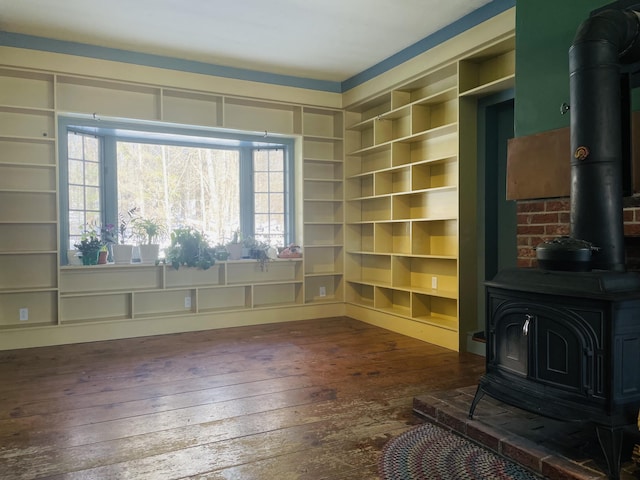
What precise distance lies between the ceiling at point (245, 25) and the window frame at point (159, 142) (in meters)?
0.78

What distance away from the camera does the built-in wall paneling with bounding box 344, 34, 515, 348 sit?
420cm

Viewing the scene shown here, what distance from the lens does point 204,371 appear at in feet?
11.9

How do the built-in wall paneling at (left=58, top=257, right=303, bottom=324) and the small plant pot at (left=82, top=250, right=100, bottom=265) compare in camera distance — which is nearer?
the small plant pot at (left=82, top=250, right=100, bottom=265)

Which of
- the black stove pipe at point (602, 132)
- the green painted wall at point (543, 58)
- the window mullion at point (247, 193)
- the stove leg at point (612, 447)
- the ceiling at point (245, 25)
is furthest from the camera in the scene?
the window mullion at point (247, 193)

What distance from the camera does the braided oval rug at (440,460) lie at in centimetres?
205

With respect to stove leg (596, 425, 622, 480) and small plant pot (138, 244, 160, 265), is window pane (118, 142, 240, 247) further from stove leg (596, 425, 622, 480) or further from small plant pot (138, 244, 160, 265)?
stove leg (596, 425, 622, 480)

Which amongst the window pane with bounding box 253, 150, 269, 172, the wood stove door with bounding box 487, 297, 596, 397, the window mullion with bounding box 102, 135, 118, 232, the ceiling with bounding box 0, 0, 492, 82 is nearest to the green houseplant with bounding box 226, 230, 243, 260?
the window pane with bounding box 253, 150, 269, 172

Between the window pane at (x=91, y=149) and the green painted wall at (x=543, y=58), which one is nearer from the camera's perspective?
the green painted wall at (x=543, y=58)

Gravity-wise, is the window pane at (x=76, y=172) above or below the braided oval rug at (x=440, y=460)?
above

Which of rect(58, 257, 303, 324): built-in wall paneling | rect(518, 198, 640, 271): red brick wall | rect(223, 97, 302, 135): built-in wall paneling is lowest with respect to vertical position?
rect(58, 257, 303, 324): built-in wall paneling

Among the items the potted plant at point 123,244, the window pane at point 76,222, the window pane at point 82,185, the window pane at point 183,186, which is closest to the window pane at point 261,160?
the window pane at point 183,186

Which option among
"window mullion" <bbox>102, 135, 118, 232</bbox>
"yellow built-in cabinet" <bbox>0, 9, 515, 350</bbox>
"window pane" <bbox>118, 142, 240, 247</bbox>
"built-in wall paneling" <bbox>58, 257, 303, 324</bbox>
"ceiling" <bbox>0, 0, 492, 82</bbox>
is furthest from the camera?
"window pane" <bbox>118, 142, 240, 247</bbox>

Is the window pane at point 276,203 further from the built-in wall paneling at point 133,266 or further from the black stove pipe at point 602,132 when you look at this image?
the black stove pipe at point 602,132

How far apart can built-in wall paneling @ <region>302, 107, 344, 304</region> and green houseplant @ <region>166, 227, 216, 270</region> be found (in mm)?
1242
